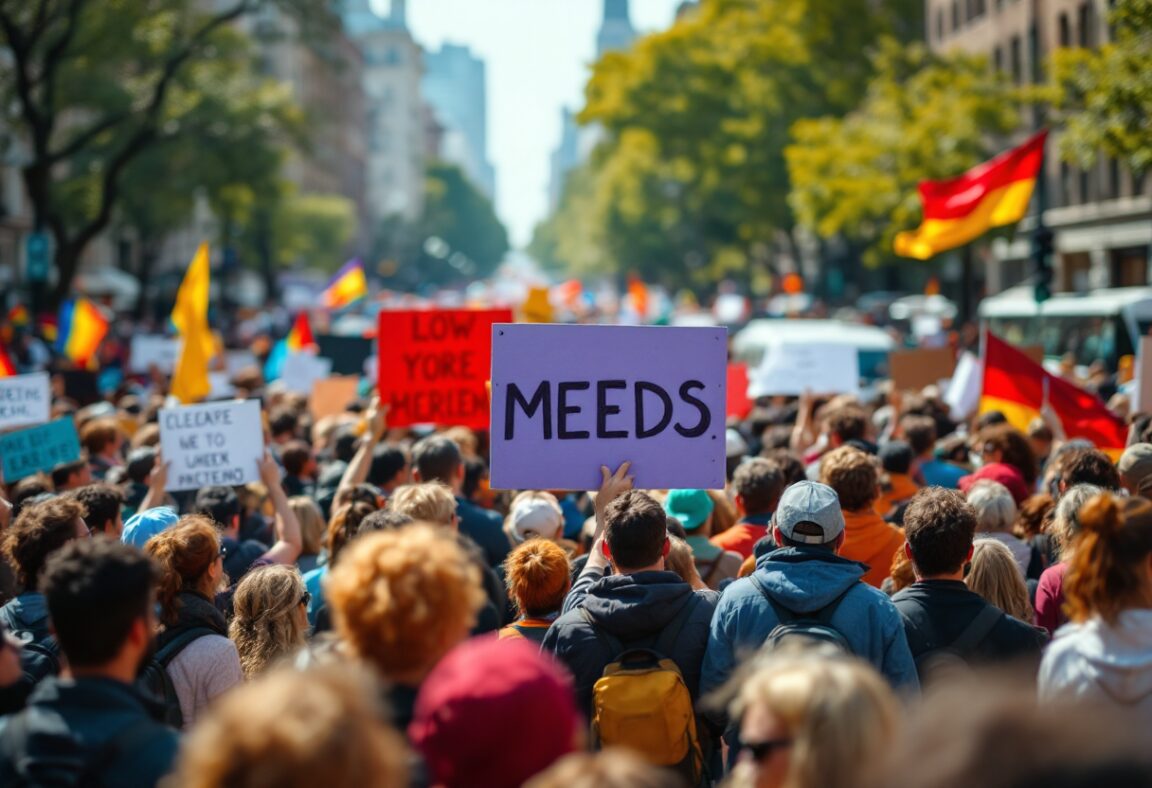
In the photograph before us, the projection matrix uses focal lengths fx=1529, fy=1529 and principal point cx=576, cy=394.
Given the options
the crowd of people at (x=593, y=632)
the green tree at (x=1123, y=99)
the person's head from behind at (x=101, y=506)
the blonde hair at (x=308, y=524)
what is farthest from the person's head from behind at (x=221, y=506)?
the green tree at (x=1123, y=99)

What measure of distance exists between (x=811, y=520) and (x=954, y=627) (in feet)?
1.89

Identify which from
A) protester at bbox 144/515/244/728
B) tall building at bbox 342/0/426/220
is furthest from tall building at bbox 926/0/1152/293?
tall building at bbox 342/0/426/220

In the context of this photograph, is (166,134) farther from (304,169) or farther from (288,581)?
(304,169)

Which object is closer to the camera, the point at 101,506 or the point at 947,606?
the point at 947,606

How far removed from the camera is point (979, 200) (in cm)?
1587

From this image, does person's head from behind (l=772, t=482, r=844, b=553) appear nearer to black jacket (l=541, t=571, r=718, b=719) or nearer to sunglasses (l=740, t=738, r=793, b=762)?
black jacket (l=541, t=571, r=718, b=719)

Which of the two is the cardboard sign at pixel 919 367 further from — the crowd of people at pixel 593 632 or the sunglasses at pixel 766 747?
the sunglasses at pixel 766 747

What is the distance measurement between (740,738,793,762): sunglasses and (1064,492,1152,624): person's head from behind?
1.51m

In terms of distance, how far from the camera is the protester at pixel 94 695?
3.43 m

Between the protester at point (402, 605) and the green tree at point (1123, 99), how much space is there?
1550 centimetres

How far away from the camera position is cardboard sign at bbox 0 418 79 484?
→ 30.0 ft

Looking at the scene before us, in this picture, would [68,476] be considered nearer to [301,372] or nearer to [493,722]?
[493,722]

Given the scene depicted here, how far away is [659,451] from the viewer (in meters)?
6.07

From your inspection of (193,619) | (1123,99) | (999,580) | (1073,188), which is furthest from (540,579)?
(1073,188)
